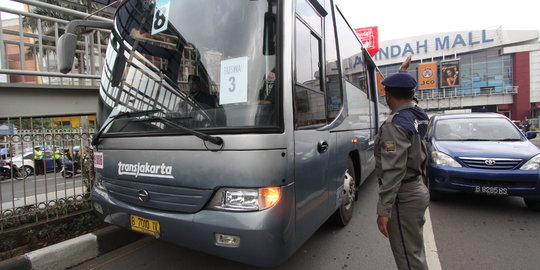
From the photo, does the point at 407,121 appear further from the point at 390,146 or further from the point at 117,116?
the point at 117,116

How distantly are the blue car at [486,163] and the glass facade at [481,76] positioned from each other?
36614 millimetres

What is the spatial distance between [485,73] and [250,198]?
169ft

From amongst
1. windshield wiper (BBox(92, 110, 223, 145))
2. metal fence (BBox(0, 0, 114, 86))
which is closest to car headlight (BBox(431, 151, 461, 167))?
windshield wiper (BBox(92, 110, 223, 145))

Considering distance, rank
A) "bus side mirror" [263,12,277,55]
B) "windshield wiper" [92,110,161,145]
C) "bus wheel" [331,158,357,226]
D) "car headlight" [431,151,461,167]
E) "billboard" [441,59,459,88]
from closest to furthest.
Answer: "bus side mirror" [263,12,277,55]
"windshield wiper" [92,110,161,145]
"bus wheel" [331,158,357,226]
"car headlight" [431,151,461,167]
"billboard" [441,59,459,88]

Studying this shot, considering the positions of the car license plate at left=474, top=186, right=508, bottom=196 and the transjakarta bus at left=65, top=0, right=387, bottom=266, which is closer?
the transjakarta bus at left=65, top=0, right=387, bottom=266

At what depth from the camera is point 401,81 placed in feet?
6.81

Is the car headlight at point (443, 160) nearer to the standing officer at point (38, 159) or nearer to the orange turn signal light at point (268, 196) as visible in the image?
the orange turn signal light at point (268, 196)

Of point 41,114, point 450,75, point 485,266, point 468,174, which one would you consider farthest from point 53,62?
point 450,75

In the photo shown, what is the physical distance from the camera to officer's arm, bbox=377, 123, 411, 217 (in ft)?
6.29

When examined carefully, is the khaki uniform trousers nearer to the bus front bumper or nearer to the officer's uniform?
the bus front bumper

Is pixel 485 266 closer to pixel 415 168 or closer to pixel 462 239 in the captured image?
pixel 462 239

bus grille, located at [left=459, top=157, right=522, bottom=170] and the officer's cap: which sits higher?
the officer's cap

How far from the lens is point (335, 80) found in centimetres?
358

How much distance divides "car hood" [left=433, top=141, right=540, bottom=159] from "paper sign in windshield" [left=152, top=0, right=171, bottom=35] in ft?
15.4
